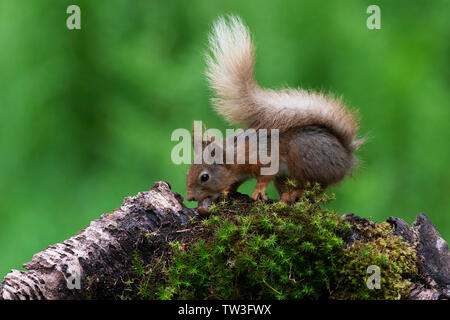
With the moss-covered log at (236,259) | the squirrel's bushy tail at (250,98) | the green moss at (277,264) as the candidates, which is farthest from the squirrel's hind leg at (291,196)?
the green moss at (277,264)

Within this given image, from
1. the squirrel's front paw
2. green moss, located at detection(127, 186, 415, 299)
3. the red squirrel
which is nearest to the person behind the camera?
green moss, located at detection(127, 186, 415, 299)

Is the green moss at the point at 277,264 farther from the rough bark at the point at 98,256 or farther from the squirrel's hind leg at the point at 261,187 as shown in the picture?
the squirrel's hind leg at the point at 261,187

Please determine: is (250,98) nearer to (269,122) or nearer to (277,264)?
(269,122)

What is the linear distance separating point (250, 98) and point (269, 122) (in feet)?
0.58

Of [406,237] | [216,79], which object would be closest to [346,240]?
[406,237]

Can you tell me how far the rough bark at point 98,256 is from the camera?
6.75ft

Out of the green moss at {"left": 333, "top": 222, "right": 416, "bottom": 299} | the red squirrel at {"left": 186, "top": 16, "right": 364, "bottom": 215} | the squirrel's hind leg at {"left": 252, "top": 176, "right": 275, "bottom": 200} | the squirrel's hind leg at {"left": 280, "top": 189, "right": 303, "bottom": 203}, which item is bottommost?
the green moss at {"left": 333, "top": 222, "right": 416, "bottom": 299}

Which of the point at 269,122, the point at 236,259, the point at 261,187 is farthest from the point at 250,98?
the point at 236,259

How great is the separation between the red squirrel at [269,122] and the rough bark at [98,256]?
0.59 meters

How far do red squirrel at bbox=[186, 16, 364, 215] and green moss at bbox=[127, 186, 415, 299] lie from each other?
2.41 feet

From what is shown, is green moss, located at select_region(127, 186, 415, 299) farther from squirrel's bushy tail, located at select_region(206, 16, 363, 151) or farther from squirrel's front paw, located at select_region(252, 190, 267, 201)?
squirrel's bushy tail, located at select_region(206, 16, 363, 151)

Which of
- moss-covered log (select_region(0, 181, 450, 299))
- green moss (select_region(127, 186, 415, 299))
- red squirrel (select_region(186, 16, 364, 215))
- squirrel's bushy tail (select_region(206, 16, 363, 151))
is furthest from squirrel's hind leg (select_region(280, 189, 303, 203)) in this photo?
green moss (select_region(127, 186, 415, 299))

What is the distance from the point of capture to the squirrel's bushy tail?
10.1 ft
